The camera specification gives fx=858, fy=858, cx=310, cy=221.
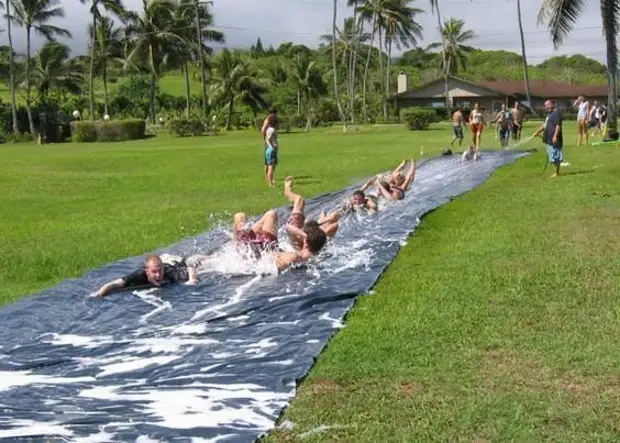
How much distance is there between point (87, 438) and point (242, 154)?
95.1ft

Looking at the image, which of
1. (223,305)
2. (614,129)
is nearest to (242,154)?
(614,129)

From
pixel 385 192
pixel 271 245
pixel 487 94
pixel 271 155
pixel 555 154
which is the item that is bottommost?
pixel 271 245

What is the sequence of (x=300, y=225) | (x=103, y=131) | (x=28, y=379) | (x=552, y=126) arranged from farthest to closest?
(x=103, y=131) < (x=552, y=126) < (x=300, y=225) < (x=28, y=379)

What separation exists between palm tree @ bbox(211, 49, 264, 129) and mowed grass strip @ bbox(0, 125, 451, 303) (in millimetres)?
38609

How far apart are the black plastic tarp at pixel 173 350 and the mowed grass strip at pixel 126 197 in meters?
1.19

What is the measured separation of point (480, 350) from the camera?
667 cm

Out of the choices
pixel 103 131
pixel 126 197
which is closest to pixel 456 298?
pixel 126 197

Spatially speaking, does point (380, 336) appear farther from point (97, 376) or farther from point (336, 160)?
point (336, 160)

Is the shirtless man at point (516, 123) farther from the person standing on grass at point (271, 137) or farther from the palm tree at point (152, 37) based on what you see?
the palm tree at point (152, 37)

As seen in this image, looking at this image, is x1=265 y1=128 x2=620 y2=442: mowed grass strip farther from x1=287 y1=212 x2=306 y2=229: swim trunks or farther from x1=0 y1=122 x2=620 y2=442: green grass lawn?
x1=287 y1=212 x2=306 y2=229: swim trunks

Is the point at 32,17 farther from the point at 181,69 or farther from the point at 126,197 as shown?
the point at 126,197

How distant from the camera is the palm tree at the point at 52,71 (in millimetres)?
74750

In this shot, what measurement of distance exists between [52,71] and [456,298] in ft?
240

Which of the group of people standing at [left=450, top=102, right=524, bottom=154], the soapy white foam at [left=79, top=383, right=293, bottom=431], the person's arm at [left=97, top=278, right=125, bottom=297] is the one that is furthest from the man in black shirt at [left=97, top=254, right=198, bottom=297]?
the group of people standing at [left=450, top=102, right=524, bottom=154]
